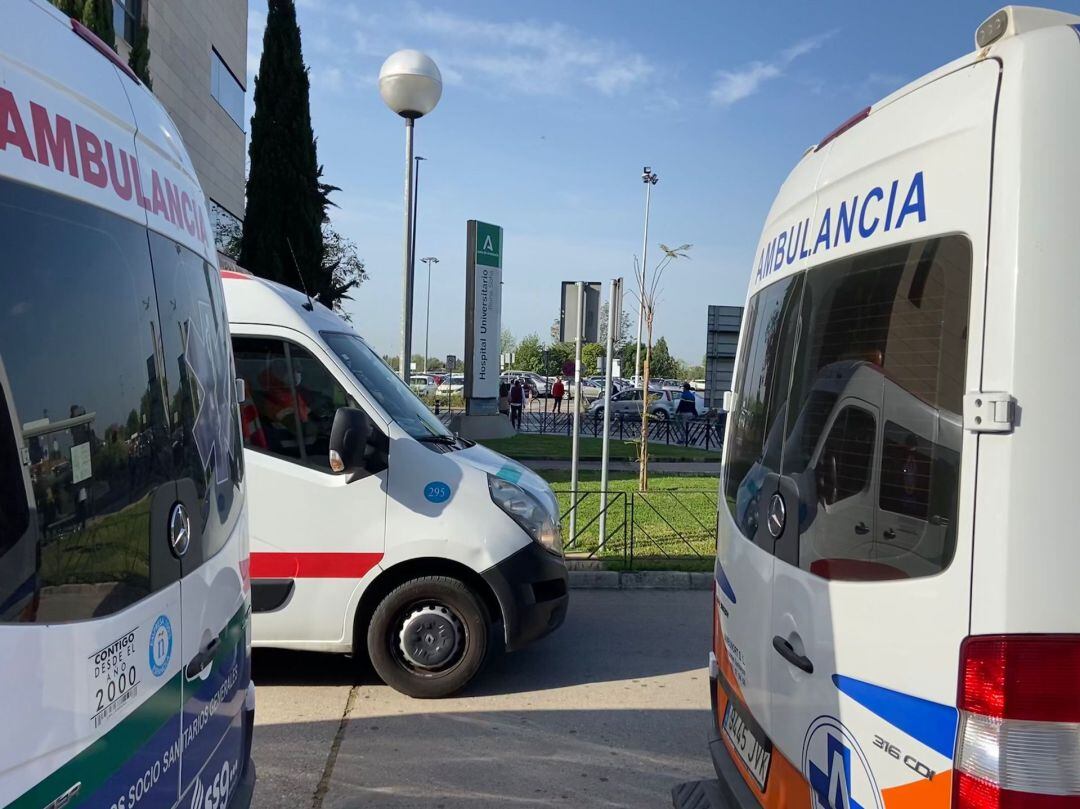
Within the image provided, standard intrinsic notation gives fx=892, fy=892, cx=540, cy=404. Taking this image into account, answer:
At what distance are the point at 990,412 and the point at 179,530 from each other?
6.39 feet

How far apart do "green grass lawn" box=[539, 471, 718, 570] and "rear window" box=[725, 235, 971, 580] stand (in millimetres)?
5430

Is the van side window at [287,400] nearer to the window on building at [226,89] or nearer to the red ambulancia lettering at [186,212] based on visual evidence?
the red ambulancia lettering at [186,212]

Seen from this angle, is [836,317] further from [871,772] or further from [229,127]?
[229,127]

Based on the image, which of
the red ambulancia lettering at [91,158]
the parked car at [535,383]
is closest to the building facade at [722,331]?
the red ambulancia lettering at [91,158]

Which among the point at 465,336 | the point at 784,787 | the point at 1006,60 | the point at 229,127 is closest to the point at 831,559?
the point at 784,787

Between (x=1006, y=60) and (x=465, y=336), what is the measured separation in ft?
68.1

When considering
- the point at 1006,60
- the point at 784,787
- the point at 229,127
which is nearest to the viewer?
the point at 1006,60

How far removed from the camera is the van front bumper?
4945mm

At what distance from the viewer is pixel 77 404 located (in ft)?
6.23

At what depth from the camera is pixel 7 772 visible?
1.50 m

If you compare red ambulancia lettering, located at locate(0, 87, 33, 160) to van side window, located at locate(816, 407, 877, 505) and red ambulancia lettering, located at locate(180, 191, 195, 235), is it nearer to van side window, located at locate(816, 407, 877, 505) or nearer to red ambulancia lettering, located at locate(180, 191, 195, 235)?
red ambulancia lettering, located at locate(180, 191, 195, 235)

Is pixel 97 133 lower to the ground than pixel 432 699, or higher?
higher

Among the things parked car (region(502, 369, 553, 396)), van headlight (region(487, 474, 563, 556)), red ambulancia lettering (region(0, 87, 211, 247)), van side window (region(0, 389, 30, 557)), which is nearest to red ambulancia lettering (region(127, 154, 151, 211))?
red ambulancia lettering (region(0, 87, 211, 247))

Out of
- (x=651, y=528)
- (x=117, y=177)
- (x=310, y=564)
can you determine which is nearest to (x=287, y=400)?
(x=310, y=564)
